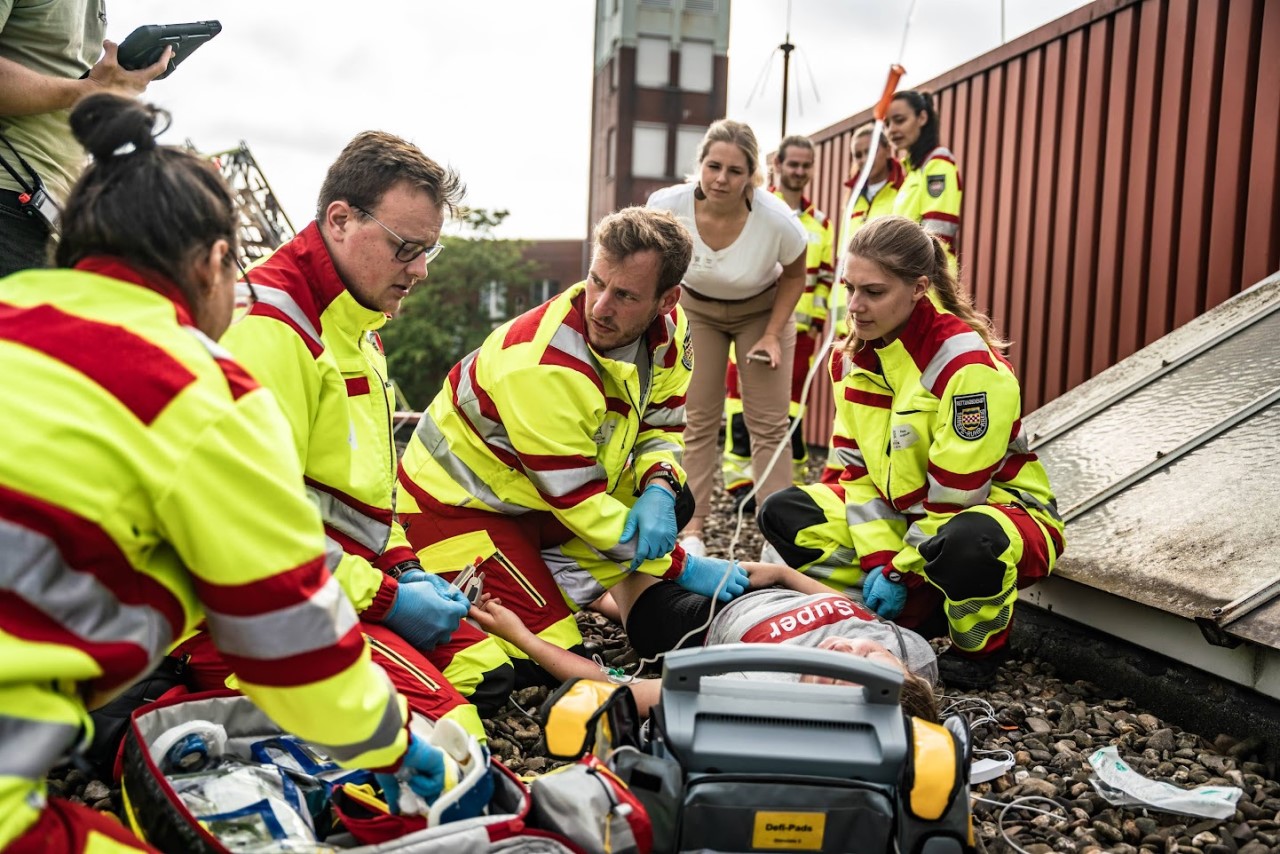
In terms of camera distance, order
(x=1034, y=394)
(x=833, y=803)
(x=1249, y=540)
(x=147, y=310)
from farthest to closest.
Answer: (x=1034, y=394) → (x=1249, y=540) → (x=833, y=803) → (x=147, y=310)

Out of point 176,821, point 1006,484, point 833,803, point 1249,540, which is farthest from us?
point 1006,484

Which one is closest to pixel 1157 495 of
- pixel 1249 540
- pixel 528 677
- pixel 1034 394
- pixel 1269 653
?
pixel 1249 540

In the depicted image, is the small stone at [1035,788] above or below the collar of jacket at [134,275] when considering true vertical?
below

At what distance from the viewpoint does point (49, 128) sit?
2.78 metres

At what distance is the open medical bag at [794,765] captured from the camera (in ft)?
5.98

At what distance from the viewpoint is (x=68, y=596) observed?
1.33m

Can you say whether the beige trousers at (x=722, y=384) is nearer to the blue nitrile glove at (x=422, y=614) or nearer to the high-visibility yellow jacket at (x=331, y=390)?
the blue nitrile glove at (x=422, y=614)

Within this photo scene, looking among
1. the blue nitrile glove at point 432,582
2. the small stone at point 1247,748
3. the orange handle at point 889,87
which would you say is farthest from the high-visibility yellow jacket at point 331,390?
the orange handle at point 889,87

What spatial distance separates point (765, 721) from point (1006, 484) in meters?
2.04

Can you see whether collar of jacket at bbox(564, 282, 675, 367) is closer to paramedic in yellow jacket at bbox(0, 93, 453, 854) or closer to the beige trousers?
paramedic in yellow jacket at bbox(0, 93, 453, 854)

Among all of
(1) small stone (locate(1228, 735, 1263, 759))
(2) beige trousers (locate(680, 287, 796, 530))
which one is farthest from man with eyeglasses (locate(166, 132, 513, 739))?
(2) beige trousers (locate(680, 287, 796, 530))

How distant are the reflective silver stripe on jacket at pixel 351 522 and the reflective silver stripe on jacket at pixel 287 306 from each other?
384 mm

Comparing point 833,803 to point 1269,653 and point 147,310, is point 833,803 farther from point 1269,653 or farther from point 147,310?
point 1269,653

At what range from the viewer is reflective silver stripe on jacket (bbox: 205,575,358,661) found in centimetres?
141
